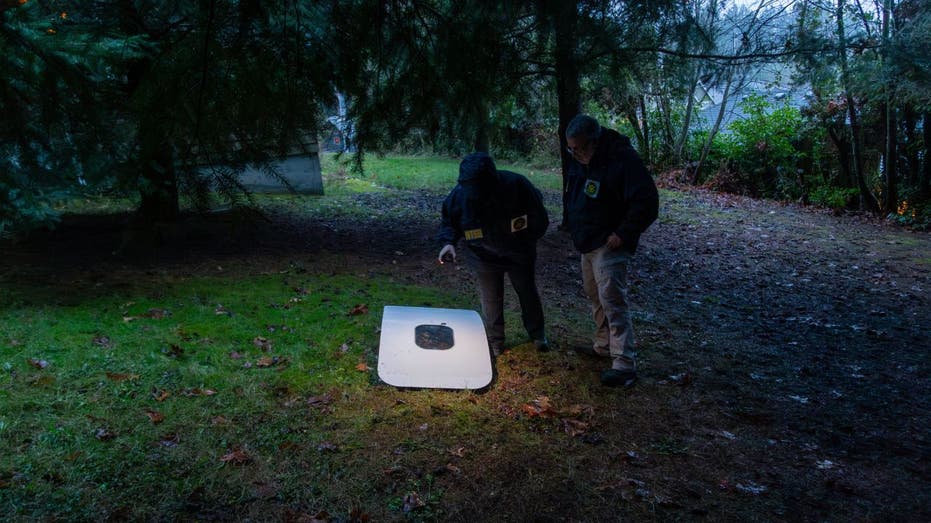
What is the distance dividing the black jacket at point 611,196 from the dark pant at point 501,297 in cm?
62

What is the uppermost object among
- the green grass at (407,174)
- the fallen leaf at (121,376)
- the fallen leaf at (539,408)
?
the green grass at (407,174)

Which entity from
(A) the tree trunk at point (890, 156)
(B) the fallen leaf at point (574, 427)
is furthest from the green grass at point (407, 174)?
(B) the fallen leaf at point (574, 427)

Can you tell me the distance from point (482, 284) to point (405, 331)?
0.73 m

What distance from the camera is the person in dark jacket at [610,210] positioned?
4.64 m

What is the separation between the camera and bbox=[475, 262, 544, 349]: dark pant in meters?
5.41

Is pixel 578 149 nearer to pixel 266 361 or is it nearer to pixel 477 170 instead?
pixel 477 170

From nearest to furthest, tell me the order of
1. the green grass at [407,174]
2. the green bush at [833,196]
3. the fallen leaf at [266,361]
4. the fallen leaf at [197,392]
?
the fallen leaf at [197,392], the fallen leaf at [266,361], the green bush at [833,196], the green grass at [407,174]

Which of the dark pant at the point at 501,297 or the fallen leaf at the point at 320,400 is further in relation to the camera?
the dark pant at the point at 501,297

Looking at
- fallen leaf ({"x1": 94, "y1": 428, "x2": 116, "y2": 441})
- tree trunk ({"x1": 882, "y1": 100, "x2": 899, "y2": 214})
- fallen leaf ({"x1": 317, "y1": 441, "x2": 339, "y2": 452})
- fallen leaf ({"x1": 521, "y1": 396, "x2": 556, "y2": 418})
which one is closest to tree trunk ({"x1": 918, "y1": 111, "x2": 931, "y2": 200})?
tree trunk ({"x1": 882, "y1": 100, "x2": 899, "y2": 214})

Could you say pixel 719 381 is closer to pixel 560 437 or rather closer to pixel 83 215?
pixel 560 437

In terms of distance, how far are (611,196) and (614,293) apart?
69 centimetres

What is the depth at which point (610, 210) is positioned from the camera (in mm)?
4816

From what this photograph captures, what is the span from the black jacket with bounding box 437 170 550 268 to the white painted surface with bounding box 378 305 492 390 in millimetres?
720

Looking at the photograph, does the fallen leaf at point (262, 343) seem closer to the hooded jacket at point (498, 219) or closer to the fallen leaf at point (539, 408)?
the hooded jacket at point (498, 219)
